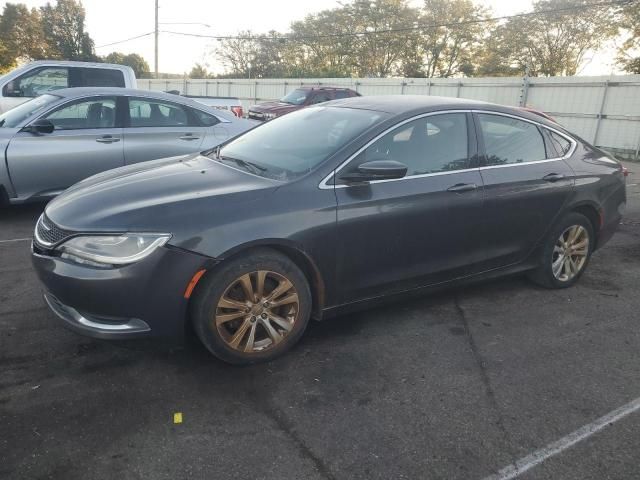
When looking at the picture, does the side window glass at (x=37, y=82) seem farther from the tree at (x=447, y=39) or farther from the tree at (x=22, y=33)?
the tree at (x=22, y=33)

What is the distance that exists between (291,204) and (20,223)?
14.7 feet

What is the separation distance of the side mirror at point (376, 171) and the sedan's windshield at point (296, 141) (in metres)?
0.22

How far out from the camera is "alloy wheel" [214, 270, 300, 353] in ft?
9.92

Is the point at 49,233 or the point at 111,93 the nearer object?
the point at 49,233

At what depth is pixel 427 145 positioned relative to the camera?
3.77 m

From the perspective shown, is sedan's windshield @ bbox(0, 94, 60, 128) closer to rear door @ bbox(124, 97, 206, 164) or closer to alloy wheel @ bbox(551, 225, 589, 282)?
rear door @ bbox(124, 97, 206, 164)

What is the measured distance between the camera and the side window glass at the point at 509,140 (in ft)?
13.3

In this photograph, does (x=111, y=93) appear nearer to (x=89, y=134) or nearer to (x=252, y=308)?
(x=89, y=134)

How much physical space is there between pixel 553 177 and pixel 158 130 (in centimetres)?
477

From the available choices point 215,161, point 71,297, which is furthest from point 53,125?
Result: point 71,297

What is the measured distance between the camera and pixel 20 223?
20.2 feet

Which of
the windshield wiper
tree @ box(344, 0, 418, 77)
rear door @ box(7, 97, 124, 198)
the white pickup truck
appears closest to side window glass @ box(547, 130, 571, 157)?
the windshield wiper

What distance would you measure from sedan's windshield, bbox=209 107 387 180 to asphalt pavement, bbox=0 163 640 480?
1186 millimetres

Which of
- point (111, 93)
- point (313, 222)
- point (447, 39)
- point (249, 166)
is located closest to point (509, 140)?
point (313, 222)
